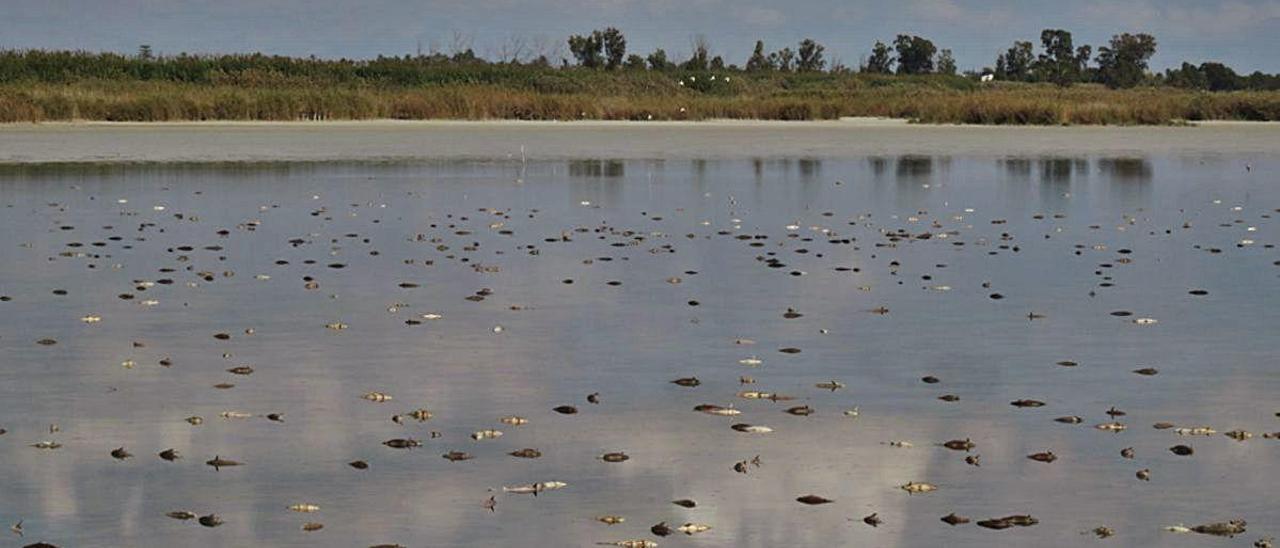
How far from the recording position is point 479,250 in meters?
25.5

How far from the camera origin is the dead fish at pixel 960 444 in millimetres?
11750

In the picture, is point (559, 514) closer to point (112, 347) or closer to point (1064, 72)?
point (112, 347)

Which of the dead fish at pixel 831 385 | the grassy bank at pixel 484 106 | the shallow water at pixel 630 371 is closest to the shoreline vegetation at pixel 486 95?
the grassy bank at pixel 484 106

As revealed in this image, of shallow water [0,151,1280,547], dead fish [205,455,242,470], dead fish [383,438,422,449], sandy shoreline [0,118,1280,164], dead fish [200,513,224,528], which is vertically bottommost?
sandy shoreline [0,118,1280,164]

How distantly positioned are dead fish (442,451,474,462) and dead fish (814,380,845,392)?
344cm

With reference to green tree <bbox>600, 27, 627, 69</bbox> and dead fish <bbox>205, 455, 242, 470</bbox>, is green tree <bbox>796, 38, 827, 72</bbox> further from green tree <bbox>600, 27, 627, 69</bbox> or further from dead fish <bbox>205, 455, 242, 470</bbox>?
dead fish <bbox>205, 455, 242, 470</bbox>

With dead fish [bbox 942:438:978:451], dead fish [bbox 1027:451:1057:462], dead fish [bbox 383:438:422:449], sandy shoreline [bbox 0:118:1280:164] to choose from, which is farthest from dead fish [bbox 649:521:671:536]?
sandy shoreline [bbox 0:118:1280:164]

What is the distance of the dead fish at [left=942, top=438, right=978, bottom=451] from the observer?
11750 millimetres

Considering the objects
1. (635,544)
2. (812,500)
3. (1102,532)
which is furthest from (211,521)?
(1102,532)

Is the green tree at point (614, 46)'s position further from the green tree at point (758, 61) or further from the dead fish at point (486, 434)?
the dead fish at point (486, 434)

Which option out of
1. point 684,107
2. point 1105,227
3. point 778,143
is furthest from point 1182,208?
point 684,107

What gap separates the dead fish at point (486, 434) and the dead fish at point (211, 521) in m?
2.36

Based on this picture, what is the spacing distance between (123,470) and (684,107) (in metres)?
88.4

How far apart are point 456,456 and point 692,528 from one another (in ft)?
7.23
